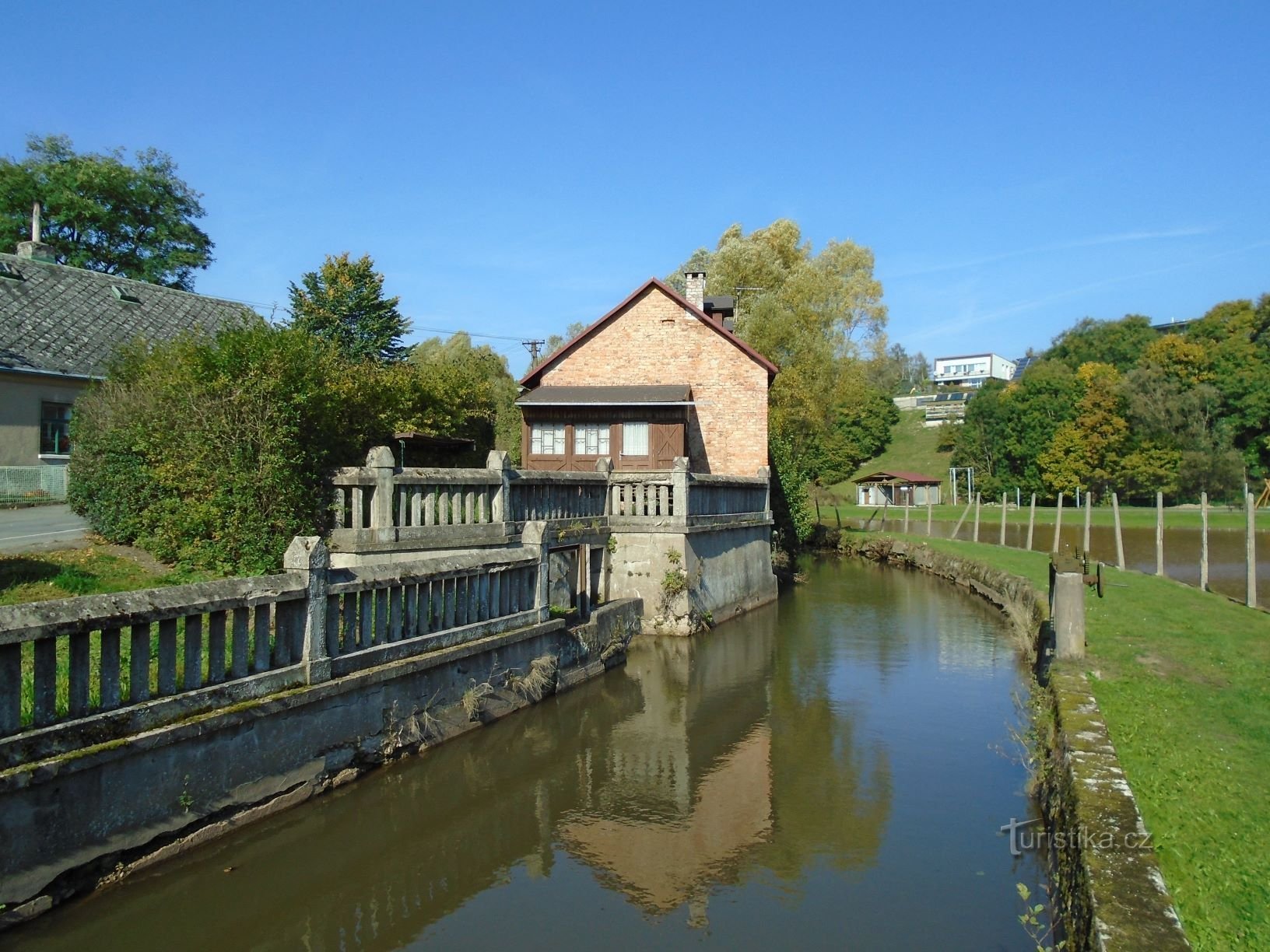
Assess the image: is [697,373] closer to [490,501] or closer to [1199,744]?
[490,501]

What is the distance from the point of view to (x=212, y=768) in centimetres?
727

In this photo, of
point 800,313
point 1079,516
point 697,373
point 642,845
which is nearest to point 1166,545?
point 1079,516

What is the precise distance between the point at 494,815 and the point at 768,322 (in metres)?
32.4

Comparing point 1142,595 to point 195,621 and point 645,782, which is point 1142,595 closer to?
point 645,782

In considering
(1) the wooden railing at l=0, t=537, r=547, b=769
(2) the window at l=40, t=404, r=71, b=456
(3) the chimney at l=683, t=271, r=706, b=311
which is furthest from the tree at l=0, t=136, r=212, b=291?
(1) the wooden railing at l=0, t=537, r=547, b=769

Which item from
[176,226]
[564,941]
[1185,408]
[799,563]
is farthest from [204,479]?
[1185,408]

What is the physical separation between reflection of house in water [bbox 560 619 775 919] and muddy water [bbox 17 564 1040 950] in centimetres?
3

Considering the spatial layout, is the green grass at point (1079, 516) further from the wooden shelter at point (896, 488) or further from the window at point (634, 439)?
the window at point (634, 439)

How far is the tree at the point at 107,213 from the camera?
36469 mm

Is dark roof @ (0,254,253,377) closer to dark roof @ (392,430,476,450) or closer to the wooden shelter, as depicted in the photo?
dark roof @ (392,430,476,450)

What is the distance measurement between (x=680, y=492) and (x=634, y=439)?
31.7ft

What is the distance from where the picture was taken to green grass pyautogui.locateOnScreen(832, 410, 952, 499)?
251ft

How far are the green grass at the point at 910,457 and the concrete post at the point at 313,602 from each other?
6718 cm

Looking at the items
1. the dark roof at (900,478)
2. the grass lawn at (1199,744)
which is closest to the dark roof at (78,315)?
the grass lawn at (1199,744)
